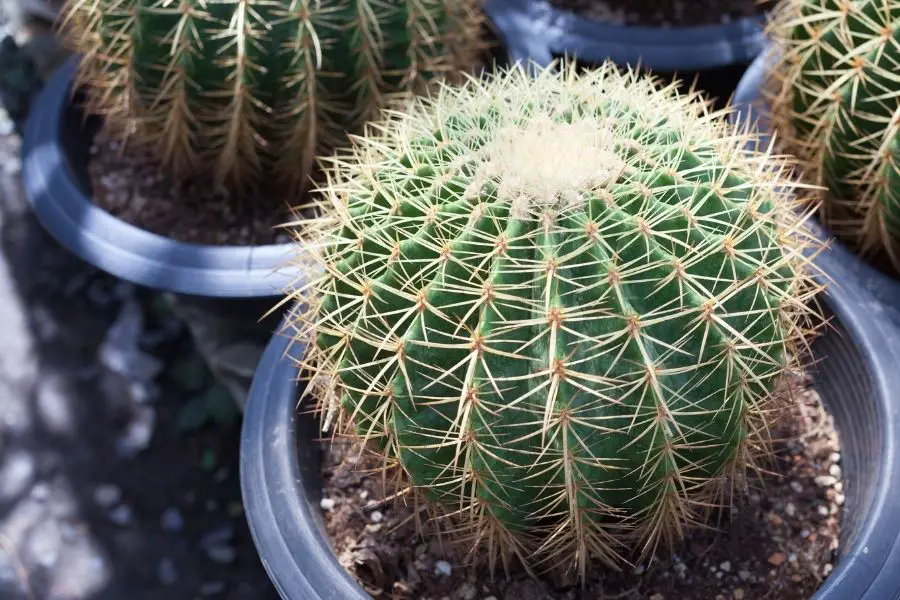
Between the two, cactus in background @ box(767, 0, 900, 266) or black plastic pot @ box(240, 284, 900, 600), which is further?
cactus in background @ box(767, 0, 900, 266)

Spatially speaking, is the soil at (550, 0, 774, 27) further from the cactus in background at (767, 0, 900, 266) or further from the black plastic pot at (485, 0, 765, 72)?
the cactus in background at (767, 0, 900, 266)

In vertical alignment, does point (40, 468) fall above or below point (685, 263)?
below

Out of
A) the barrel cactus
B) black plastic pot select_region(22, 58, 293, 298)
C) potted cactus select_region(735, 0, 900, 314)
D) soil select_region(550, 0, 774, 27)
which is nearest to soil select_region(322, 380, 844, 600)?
the barrel cactus

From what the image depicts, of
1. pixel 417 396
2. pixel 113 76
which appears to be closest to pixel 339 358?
pixel 417 396

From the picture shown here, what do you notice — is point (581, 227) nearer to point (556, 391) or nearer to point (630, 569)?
point (556, 391)

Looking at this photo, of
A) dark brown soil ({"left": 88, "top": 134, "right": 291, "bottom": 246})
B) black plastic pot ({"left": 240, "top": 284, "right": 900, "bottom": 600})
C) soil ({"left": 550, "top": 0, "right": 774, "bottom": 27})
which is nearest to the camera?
black plastic pot ({"left": 240, "top": 284, "right": 900, "bottom": 600})

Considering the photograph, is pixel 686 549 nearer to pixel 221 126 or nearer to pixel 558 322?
pixel 558 322

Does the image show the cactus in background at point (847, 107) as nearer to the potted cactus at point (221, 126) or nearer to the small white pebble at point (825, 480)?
the small white pebble at point (825, 480)

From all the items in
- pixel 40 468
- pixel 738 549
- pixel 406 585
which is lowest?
pixel 40 468
